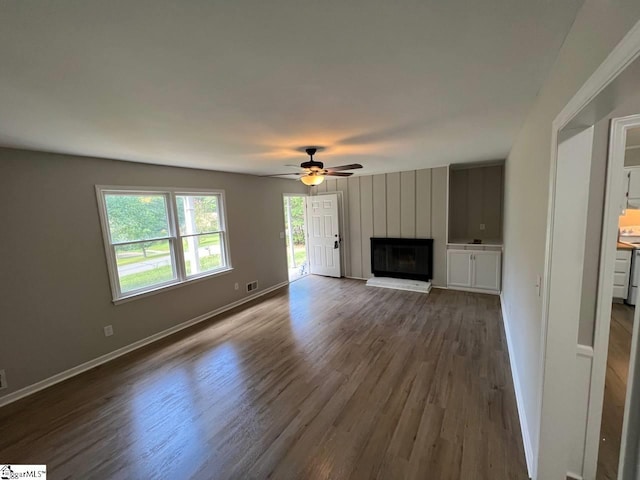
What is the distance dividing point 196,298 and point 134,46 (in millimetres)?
3763

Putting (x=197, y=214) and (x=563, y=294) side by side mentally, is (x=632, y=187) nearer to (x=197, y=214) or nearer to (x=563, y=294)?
(x=563, y=294)

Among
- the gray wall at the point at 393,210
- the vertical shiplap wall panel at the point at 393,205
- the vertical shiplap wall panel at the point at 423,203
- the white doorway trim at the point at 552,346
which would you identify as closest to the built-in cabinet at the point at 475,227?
the gray wall at the point at 393,210

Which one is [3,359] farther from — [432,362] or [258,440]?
[432,362]

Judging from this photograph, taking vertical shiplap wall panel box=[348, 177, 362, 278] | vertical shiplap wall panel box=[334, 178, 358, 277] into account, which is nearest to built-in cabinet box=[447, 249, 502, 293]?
vertical shiplap wall panel box=[348, 177, 362, 278]

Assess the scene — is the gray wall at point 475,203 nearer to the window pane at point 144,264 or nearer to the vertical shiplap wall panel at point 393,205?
the vertical shiplap wall panel at point 393,205

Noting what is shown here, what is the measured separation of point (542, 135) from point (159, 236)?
4.33 meters

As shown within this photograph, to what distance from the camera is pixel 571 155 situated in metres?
1.32

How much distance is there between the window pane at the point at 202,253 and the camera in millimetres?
4219

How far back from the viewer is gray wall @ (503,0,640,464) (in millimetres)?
793

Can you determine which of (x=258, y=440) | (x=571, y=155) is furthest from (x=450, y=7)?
(x=258, y=440)

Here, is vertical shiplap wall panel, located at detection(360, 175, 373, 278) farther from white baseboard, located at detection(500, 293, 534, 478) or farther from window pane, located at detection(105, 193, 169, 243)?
window pane, located at detection(105, 193, 169, 243)

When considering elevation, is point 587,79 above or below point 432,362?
Result: above

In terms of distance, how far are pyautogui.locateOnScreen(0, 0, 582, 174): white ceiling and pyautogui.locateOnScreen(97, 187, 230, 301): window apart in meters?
1.06

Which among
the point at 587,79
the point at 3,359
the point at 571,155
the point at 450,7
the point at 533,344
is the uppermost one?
the point at 450,7
